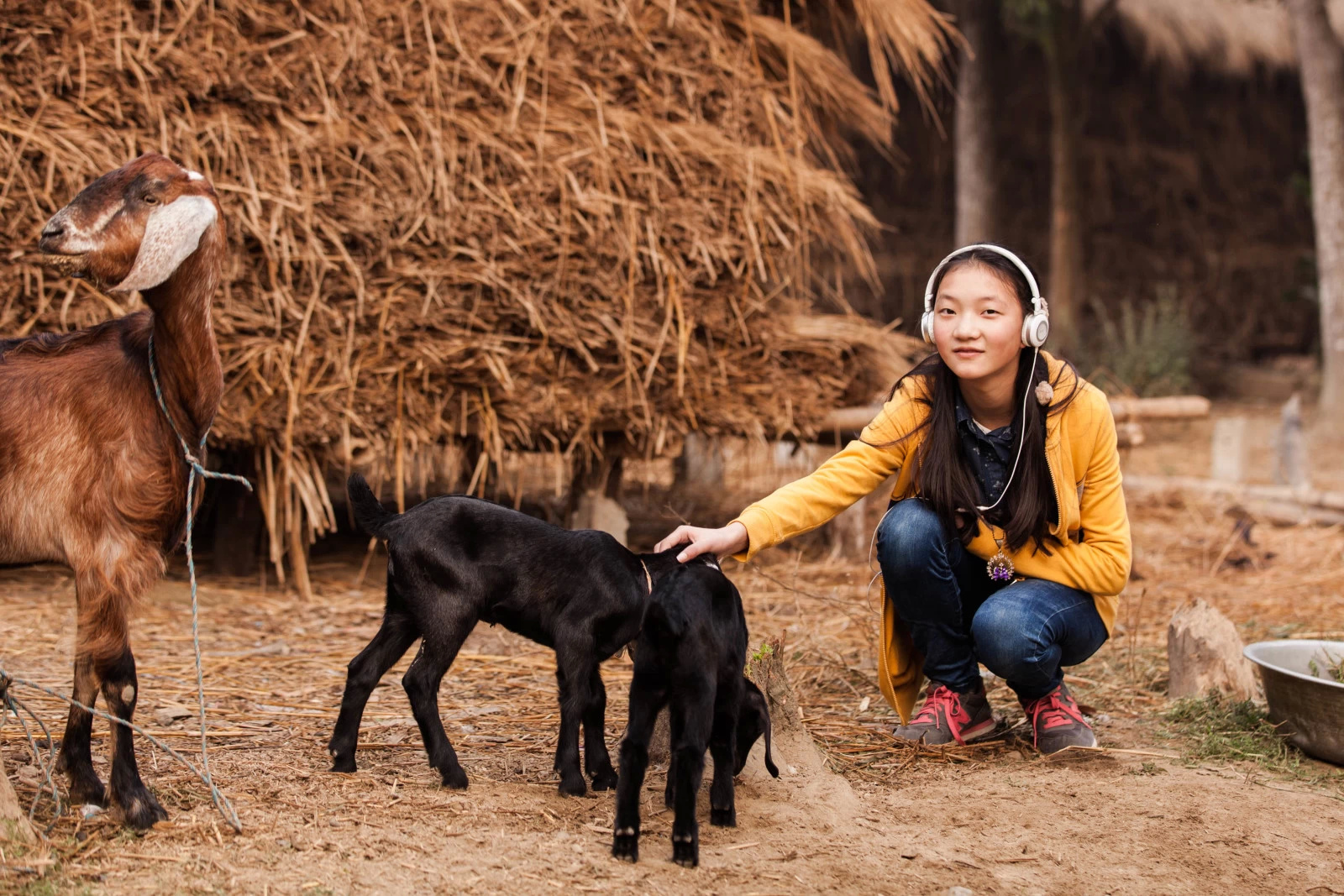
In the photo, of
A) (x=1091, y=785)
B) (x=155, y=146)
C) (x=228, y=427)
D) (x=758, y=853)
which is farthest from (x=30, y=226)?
Result: (x=1091, y=785)

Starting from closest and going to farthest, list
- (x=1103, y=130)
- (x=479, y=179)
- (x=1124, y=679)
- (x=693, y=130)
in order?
(x=1124, y=679)
(x=479, y=179)
(x=693, y=130)
(x=1103, y=130)

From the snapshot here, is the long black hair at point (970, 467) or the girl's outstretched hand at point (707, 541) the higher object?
the long black hair at point (970, 467)

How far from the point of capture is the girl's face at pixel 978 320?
299 cm

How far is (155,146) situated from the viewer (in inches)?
187

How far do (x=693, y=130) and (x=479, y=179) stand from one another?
3.45 feet

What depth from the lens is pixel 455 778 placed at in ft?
9.11

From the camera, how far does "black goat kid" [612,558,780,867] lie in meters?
2.38

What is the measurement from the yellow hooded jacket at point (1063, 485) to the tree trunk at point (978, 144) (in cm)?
901

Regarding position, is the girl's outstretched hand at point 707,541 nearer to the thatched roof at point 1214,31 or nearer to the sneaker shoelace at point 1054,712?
the sneaker shoelace at point 1054,712

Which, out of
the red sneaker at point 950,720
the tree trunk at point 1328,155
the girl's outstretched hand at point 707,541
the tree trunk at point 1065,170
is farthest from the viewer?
the tree trunk at point 1065,170

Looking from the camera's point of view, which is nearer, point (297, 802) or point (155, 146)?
point (297, 802)

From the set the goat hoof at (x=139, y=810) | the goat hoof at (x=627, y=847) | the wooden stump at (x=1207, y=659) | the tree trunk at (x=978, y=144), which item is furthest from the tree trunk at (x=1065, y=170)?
the goat hoof at (x=139, y=810)

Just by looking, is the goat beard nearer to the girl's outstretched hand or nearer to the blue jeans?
the girl's outstretched hand

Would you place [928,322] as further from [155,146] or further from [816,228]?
[155,146]
